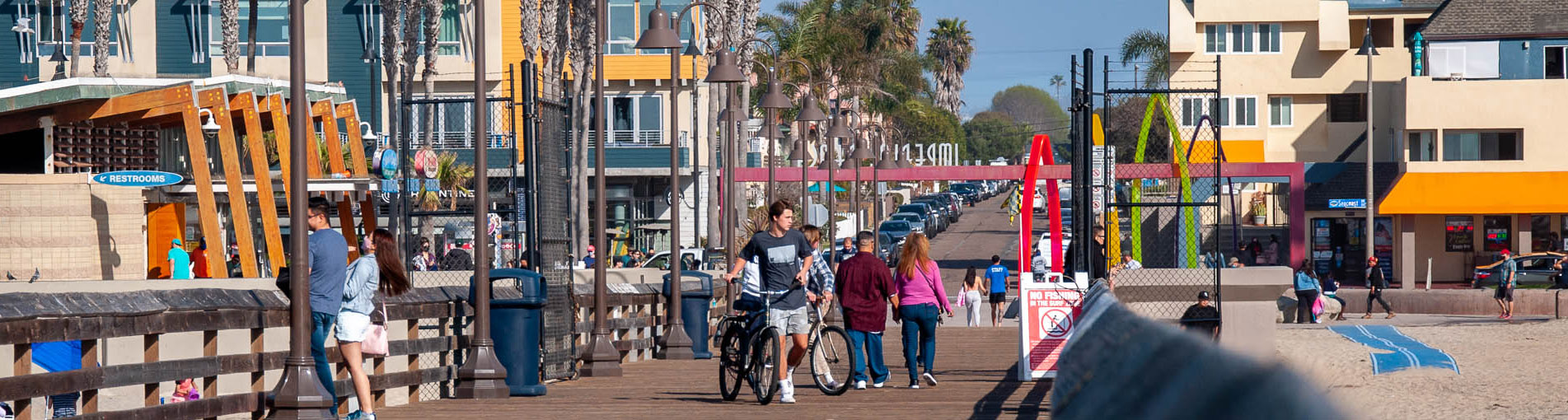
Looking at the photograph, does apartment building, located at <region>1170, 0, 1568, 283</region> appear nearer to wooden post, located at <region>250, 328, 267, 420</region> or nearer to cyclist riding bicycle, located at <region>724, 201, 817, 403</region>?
cyclist riding bicycle, located at <region>724, 201, 817, 403</region>

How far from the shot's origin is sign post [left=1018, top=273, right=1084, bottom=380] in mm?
14203

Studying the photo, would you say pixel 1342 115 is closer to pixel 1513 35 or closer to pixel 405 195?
pixel 1513 35

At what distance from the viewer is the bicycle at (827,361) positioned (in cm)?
1387

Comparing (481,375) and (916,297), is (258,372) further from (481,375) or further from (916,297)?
(916,297)

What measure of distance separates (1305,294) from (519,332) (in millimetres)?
27039

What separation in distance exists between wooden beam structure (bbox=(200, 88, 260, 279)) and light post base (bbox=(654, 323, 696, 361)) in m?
10.7

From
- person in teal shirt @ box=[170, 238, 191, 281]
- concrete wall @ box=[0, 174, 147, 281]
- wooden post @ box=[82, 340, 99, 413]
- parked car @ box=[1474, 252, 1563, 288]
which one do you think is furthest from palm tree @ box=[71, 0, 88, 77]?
wooden post @ box=[82, 340, 99, 413]

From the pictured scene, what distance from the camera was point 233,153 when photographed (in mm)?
31469


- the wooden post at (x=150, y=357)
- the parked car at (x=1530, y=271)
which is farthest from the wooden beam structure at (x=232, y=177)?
the parked car at (x=1530, y=271)

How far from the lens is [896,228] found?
70562 mm

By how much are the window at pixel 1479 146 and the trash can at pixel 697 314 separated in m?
37.5

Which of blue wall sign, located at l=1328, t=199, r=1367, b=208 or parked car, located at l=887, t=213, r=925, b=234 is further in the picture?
parked car, located at l=887, t=213, r=925, b=234

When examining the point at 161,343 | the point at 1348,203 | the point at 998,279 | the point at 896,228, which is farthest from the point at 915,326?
the point at 896,228

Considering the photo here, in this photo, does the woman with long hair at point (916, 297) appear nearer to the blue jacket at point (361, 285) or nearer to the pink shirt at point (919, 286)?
the pink shirt at point (919, 286)
